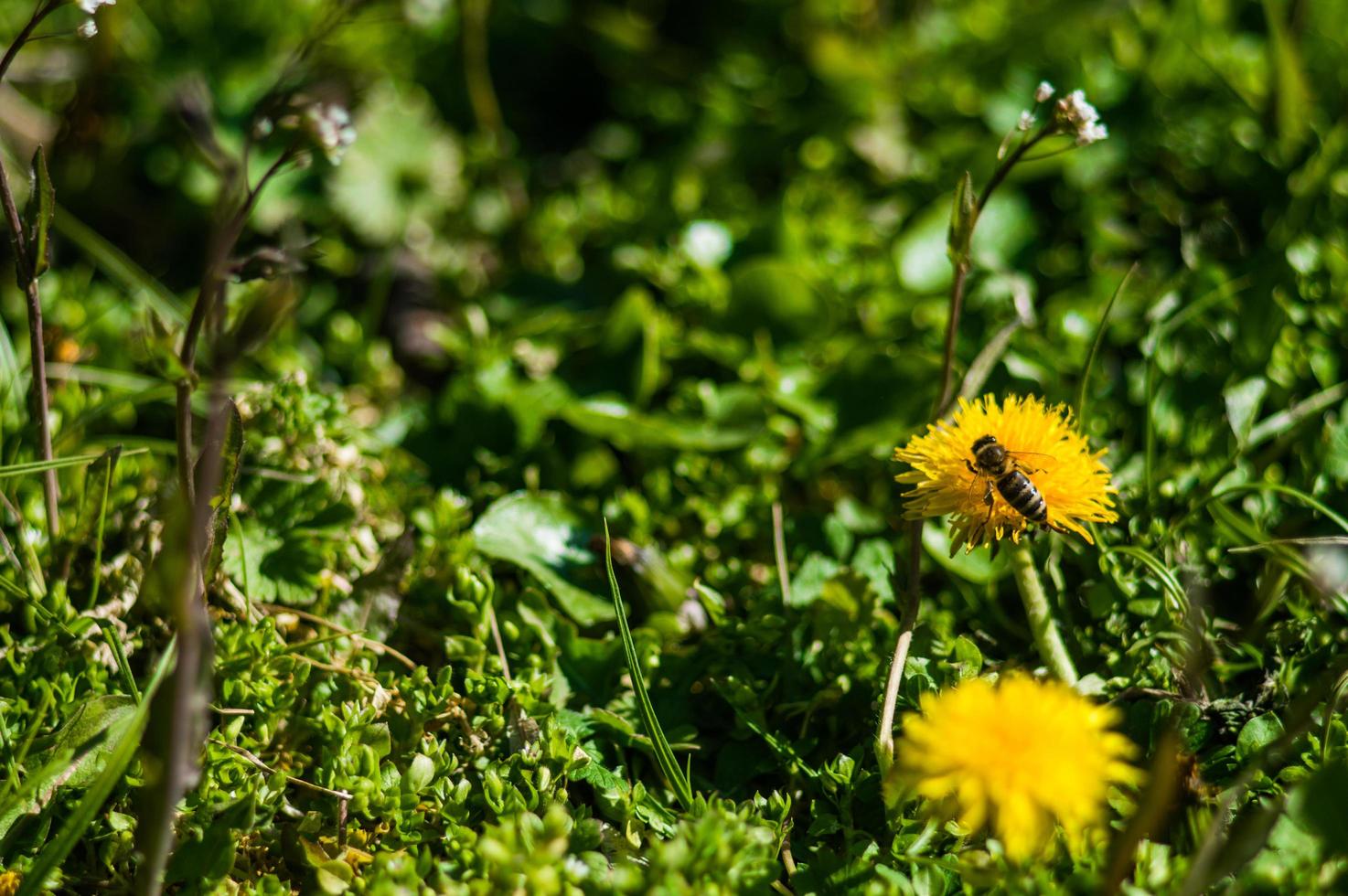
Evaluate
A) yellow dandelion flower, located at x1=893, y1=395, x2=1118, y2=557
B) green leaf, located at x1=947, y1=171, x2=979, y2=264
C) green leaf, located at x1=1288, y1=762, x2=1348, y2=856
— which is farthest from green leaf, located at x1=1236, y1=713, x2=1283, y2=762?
green leaf, located at x1=947, y1=171, x2=979, y2=264

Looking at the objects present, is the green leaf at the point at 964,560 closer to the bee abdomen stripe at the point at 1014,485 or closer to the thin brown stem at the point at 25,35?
the bee abdomen stripe at the point at 1014,485

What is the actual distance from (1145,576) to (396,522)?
1.33 metres

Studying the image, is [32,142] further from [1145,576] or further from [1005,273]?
[1145,576]

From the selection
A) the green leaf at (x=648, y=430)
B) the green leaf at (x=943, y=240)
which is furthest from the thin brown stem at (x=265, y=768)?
the green leaf at (x=943, y=240)

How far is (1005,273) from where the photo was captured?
237 cm

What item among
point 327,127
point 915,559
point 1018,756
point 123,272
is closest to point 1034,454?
point 915,559

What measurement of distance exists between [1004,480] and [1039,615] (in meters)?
0.33

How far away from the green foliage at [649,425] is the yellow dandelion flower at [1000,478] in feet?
0.78

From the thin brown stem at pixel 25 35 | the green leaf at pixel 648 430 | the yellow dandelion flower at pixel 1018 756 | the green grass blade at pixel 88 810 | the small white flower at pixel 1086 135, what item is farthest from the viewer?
the green leaf at pixel 648 430

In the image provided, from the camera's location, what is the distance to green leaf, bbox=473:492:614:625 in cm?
187

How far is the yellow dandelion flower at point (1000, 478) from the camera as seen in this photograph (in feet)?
4.77

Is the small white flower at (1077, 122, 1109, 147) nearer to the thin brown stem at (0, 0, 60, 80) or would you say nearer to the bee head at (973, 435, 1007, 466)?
the bee head at (973, 435, 1007, 466)

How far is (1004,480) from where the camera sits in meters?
1.42

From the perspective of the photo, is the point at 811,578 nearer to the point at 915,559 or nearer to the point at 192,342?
the point at 915,559
